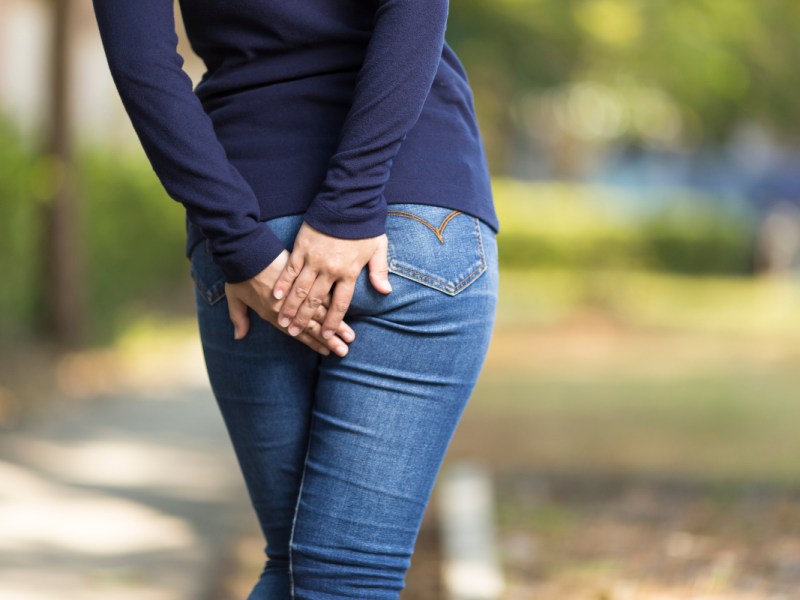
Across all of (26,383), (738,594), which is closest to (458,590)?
(738,594)

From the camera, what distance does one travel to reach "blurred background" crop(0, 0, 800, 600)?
4559mm

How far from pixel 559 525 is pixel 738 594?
1.26 metres

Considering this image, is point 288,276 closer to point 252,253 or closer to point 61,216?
point 252,253

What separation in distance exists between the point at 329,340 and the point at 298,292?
87 millimetres

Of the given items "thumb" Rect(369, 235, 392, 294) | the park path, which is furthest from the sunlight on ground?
"thumb" Rect(369, 235, 392, 294)

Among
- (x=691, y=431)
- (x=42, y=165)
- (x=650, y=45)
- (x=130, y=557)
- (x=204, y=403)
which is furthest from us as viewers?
(x=650, y=45)

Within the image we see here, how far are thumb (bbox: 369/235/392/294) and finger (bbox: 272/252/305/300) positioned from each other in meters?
0.10

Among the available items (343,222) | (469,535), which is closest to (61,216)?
(469,535)

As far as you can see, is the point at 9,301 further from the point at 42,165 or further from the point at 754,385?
the point at 754,385

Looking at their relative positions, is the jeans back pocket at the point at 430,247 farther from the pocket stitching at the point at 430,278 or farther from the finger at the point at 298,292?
the finger at the point at 298,292

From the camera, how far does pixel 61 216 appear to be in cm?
902

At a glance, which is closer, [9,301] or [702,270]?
[9,301]

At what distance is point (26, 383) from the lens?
7789mm

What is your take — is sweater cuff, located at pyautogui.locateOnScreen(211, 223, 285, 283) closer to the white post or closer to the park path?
the white post
